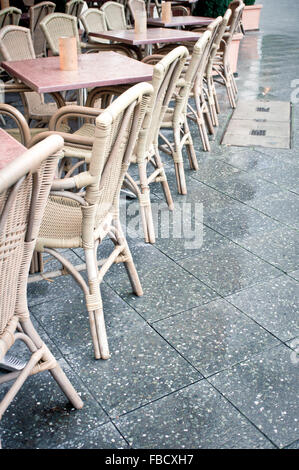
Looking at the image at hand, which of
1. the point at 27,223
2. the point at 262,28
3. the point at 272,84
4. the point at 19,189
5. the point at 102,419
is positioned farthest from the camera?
the point at 262,28

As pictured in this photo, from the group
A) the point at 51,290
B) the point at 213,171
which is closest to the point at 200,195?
the point at 213,171

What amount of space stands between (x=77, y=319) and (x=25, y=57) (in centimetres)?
260

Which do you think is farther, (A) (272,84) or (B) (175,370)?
(A) (272,84)

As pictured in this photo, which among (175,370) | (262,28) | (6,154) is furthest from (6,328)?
(262,28)

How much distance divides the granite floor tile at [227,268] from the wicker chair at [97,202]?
0.58m

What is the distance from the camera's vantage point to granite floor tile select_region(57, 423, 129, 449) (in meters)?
1.69

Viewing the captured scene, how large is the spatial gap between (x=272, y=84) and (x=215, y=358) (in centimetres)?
590

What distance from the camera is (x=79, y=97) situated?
3479mm

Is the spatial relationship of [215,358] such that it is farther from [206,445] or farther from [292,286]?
[292,286]

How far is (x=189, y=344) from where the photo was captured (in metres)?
2.18

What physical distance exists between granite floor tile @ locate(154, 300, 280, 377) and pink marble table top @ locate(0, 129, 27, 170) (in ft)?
3.12

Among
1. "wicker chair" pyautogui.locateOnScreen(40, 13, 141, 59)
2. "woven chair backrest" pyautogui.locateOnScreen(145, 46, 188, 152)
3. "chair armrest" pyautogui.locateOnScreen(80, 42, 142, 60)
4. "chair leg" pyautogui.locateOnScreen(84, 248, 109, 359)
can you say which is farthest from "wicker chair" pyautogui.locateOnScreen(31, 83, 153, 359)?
"chair armrest" pyautogui.locateOnScreen(80, 42, 142, 60)

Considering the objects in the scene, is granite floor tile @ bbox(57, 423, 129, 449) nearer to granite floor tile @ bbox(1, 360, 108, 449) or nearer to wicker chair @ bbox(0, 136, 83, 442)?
granite floor tile @ bbox(1, 360, 108, 449)
